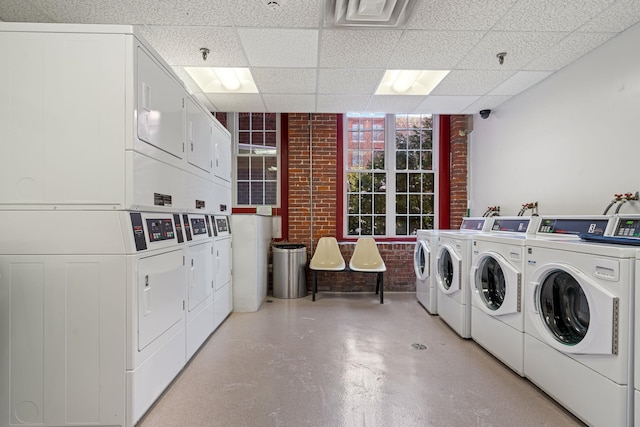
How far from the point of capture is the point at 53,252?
1.65 m

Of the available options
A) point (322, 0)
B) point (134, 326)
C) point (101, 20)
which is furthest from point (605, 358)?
point (101, 20)

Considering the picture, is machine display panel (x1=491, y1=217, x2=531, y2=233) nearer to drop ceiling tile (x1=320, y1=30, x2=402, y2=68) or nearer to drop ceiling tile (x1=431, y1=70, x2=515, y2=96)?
drop ceiling tile (x1=431, y1=70, x2=515, y2=96)

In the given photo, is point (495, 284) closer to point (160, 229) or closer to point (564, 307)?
point (564, 307)

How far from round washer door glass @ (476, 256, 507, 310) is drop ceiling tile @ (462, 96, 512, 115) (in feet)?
7.27

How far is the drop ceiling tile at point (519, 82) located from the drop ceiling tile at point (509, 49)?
238mm

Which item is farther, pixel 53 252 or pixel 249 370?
pixel 249 370

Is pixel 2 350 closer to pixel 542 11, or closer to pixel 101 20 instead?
pixel 101 20

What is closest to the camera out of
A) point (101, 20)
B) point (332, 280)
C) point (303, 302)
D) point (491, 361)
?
point (101, 20)

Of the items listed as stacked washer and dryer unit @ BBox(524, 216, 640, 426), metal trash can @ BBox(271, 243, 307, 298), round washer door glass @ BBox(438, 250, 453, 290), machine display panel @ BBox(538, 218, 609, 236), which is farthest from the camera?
metal trash can @ BBox(271, 243, 307, 298)

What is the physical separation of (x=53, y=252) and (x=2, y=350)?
57 cm

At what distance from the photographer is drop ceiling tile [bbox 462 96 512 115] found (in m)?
3.84

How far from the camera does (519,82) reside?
3361 mm

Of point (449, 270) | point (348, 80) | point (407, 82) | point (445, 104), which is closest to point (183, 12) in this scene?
point (348, 80)

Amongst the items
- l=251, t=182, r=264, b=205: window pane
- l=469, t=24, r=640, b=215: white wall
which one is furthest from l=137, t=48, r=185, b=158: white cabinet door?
l=469, t=24, r=640, b=215: white wall
